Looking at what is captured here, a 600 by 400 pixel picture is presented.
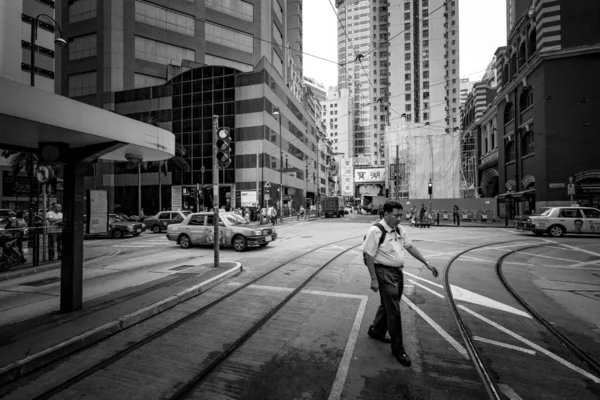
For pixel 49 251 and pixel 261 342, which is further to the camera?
pixel 49 251

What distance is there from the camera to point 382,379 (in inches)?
124

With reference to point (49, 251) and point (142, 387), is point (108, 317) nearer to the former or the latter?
point (142, 387)

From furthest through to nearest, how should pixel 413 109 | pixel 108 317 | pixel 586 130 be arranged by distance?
pixel 413 109 < pixel 586 130 < pixel 108 317

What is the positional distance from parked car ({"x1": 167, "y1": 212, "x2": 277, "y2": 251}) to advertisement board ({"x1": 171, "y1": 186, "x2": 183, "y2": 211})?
2874 centimetres

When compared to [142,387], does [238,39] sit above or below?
above

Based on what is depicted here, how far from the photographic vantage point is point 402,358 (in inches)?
136

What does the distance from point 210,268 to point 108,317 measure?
3.70 meters

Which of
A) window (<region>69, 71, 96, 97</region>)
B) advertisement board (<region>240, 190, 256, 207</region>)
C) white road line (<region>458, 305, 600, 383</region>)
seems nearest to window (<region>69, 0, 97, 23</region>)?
window (<region>69, 71, 96, 97</region>)

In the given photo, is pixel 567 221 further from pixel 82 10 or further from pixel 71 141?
pixel 82 10

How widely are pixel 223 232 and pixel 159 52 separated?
137 feet

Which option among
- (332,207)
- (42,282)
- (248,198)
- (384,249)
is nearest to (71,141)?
(42,282)

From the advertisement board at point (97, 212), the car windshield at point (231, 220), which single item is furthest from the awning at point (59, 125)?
the car windshield at point (231, 220)

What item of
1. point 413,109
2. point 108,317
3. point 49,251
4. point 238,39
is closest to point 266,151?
point 238,39

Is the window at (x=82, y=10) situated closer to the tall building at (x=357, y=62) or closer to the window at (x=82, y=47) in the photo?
the window at (x=82, y=47)
